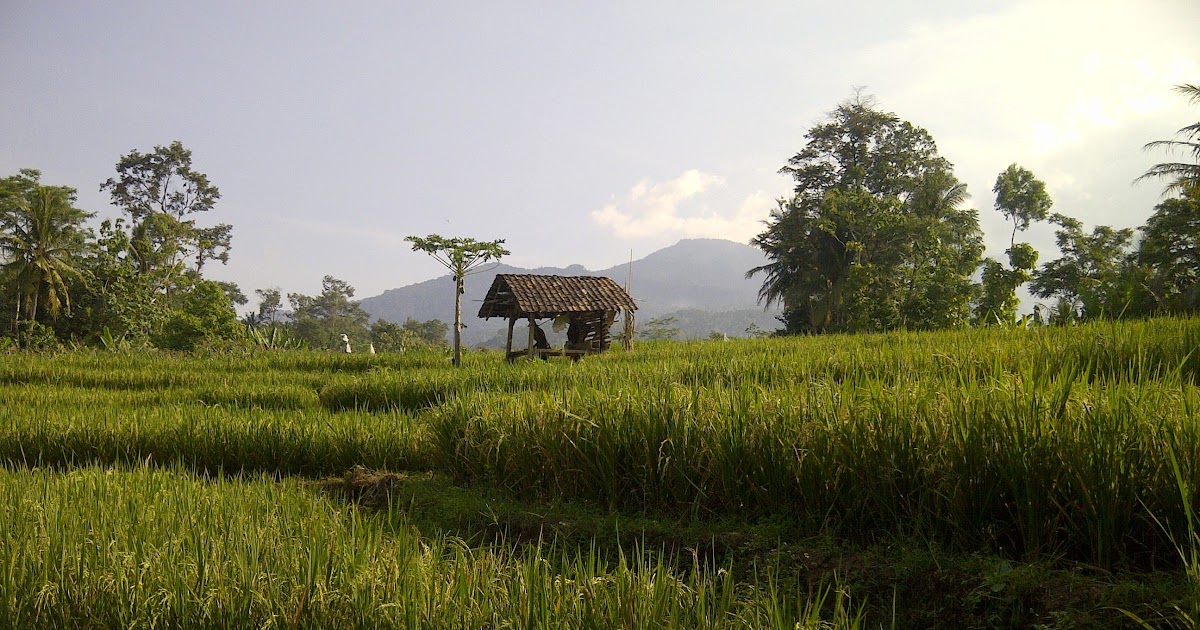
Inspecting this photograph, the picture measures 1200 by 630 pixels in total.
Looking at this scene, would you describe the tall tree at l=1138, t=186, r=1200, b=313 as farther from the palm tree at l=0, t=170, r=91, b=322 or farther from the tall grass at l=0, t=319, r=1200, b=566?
the palm tree at l=0, t=170, r=91, b=322

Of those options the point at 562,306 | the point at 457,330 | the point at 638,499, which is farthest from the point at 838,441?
the point at 457,330

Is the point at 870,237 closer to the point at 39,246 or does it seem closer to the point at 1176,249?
the point at 1176,249

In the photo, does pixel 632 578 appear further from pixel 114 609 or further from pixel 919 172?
pixel 919 172

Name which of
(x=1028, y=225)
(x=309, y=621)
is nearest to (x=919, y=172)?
(x=1028, y=225)

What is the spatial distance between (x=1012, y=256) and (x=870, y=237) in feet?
18.4

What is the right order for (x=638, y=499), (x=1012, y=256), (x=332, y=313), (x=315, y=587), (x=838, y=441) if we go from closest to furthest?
1. (x=315, y=587)
2. (x=838, y=441)
3. (x=638, y=499)
4. (x=1012, y=256)
5. (x=332, y=313)

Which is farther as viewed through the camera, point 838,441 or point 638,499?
point 638,499

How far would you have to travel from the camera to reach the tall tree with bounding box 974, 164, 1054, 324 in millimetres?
23000

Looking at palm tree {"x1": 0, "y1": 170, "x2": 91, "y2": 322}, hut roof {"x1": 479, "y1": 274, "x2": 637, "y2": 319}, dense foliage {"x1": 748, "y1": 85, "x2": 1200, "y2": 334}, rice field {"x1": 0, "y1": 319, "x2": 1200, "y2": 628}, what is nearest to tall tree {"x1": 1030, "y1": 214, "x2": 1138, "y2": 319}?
dense foliage {"x1": 748, "y1": 85, "x2": 1200, "y2": 334}

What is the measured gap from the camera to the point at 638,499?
17.0 ft

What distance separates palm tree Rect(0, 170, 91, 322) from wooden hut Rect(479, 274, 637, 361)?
20.7 m

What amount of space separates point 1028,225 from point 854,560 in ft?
105

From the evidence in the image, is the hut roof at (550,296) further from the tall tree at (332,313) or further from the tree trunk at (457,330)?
the tall tree at (332,313)

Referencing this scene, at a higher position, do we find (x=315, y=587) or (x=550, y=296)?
(x=550, y=296)
